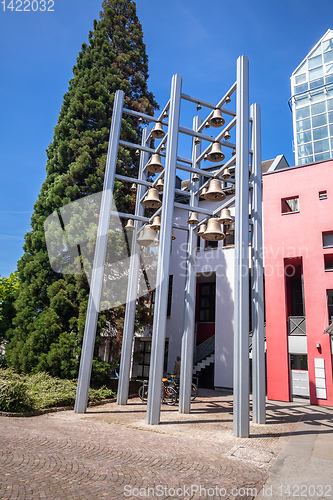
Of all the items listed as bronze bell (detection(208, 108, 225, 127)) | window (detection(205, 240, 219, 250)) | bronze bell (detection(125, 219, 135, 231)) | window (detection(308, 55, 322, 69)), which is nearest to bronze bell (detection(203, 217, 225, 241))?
bronze bell (detection(208, 108, 225, 127))

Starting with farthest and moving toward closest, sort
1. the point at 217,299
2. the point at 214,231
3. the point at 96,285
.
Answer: the point at 217,299 → the point at 96,285 → the point at 214,231

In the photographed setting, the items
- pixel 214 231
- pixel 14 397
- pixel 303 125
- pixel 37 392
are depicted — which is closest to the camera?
pixel 14 397

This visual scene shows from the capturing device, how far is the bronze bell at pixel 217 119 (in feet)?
33.0

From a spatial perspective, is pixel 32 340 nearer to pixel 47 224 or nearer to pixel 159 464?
pixel 47 224

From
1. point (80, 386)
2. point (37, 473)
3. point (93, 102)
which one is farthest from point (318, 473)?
point (93, 102)

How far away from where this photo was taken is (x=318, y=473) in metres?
5.41

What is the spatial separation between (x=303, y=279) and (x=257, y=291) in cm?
769

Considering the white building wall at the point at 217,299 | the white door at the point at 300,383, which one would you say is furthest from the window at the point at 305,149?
the white door at the point at 300,383

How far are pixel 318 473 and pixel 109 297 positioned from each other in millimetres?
10486

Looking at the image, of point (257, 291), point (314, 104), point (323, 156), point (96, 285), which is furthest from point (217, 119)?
point (314, 104)

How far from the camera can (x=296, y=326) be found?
1634cm

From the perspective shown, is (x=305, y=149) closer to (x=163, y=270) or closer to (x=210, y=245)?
(x=210, y=245)

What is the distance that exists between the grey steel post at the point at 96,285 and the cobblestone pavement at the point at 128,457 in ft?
2.40

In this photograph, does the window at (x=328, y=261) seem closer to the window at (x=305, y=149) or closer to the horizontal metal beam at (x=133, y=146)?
the horizontal metal beam at (x=133, y=146)
